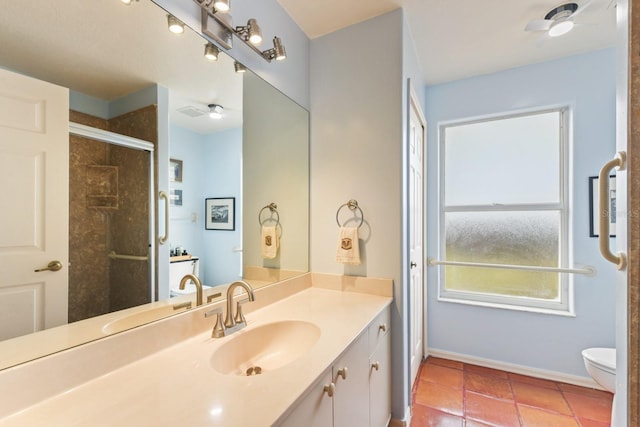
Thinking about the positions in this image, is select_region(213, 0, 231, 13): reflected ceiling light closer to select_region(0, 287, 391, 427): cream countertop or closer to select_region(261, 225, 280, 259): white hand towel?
select_region(261, 225, 280, 259): white hand towel

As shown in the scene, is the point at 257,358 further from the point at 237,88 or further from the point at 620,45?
the point at 620,45

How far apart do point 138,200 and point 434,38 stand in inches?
81.9

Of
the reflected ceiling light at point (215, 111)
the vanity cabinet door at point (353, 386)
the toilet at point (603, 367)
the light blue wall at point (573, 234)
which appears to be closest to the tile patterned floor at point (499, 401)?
the light blue wall at point (573, 234)

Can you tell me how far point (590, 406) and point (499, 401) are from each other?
22.6 inches

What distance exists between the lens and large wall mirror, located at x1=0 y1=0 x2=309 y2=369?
0.78m

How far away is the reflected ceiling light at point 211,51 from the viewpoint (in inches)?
48.1

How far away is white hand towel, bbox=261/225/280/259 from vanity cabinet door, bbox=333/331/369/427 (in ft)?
2.46

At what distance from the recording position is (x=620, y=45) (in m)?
0.97

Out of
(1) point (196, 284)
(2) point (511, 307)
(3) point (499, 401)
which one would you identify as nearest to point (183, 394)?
(1) point (196, 284)

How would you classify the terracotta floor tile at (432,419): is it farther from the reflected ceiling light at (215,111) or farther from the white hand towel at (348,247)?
the reflected ceiling light at (215,111)

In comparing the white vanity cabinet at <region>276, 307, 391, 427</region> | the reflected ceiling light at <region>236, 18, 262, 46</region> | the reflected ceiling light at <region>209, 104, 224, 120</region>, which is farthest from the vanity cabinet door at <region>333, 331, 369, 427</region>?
the reflected ceiling light at <region>236, 18, 262, 46</region>

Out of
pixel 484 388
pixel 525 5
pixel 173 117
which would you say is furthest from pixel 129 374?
pixel 525 5

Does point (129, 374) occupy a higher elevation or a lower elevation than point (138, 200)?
lower

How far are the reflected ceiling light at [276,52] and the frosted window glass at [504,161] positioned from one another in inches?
70.6
